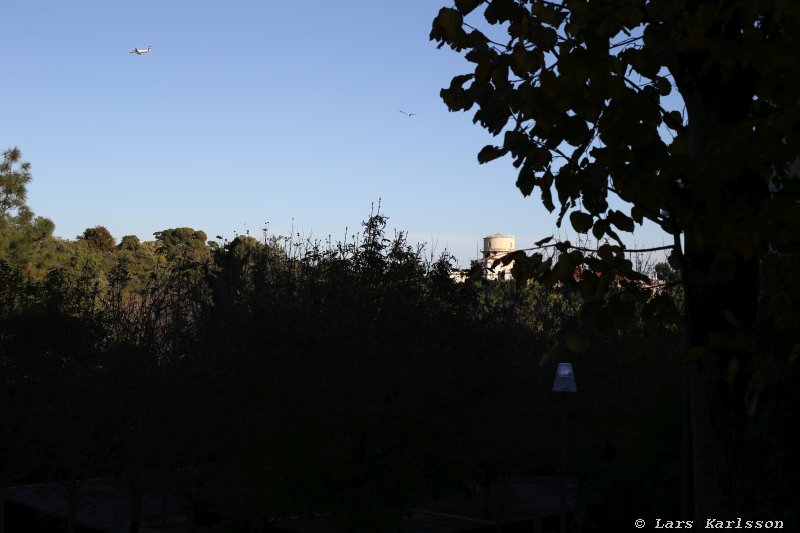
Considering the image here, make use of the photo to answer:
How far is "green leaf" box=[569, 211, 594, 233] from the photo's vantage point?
531 centimetres

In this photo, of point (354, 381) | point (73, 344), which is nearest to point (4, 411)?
point (73, 344)

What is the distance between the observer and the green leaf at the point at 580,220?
5.31 m

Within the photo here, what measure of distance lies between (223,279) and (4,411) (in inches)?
800

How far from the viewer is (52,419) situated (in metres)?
26.7

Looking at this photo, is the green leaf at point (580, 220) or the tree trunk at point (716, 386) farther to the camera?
the green leaf at point (580, 220)

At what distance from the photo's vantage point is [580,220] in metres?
5.33

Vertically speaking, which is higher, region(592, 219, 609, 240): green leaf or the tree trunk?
region(592, 219, 609, 240): green leaf

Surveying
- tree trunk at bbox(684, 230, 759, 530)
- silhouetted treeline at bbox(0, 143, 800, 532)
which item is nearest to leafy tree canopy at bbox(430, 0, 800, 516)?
tree trunk at bbox(684, 230, 759, 530)

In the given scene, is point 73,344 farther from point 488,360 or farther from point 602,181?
point 602,181

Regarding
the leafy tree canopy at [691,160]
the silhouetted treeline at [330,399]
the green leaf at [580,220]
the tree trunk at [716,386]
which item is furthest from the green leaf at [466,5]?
the silhouetted treeline at [330,399]

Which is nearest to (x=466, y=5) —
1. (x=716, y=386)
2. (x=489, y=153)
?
(x=489, y=153)

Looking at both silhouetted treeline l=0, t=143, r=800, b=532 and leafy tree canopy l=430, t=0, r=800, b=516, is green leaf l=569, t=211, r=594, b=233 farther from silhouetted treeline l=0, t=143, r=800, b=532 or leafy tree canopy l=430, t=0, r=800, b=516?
→ silhouetted treeline l=0, t=143, r=800, b=532

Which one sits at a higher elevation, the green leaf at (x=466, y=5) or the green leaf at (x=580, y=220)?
the green leaf at (x=466, y=5)

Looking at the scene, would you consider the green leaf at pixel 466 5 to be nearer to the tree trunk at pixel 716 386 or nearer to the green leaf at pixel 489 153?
the green leaf at pixel 489 153
